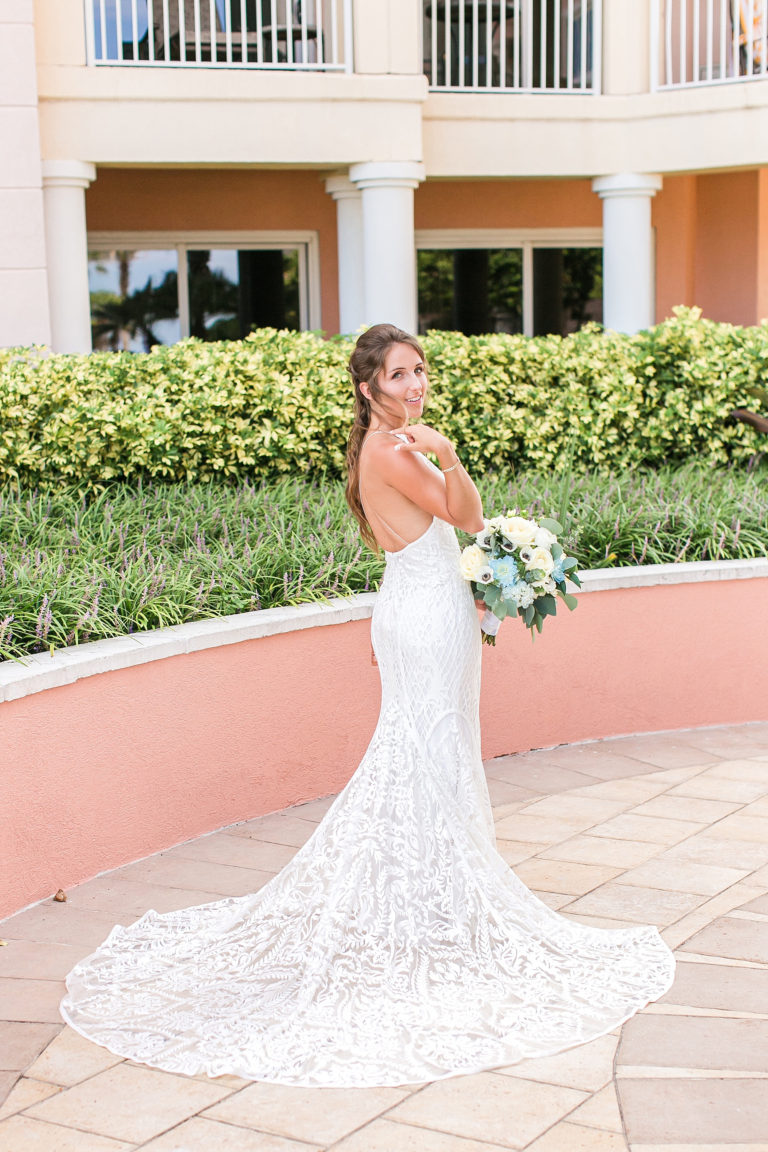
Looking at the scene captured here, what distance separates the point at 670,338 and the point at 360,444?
5351mm

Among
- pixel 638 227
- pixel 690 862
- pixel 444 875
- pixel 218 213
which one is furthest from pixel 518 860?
pixel 218 213

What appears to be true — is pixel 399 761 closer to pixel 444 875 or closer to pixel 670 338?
pixel 444 875

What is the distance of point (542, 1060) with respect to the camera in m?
3.44

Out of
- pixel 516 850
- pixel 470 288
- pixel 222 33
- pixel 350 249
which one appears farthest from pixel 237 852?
pixel 470 288

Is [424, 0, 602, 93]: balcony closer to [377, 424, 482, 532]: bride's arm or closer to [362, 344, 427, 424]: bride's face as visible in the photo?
[362, 344, 427, 424]: bride's face

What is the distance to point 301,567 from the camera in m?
6.06

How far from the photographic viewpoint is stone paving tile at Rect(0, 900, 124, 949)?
4.36 metres

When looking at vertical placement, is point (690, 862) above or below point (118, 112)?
below

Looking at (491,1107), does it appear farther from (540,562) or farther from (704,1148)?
(540,562)

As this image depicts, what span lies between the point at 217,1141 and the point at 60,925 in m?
1.57

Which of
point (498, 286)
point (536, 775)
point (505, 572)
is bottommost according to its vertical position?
point (536, 775)

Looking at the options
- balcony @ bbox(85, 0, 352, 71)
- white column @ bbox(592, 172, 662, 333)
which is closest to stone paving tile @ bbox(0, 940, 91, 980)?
balcony @ bbox(85, 0, 352, 71)

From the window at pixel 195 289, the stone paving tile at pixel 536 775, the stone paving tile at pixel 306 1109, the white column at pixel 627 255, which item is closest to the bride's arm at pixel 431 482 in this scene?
the stone paving tile at pixel 306 1109

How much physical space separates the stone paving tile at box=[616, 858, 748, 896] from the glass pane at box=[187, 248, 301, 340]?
9.87 m
